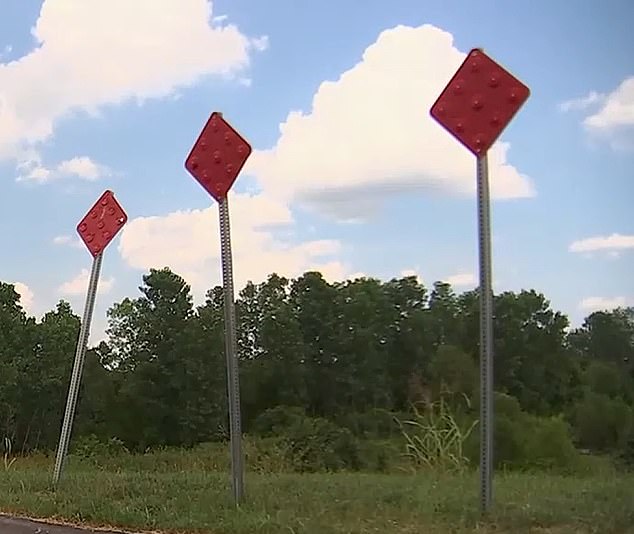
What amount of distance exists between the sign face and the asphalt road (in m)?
2.13

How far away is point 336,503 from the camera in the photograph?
460cm

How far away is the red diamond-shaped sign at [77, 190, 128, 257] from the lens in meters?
6.46

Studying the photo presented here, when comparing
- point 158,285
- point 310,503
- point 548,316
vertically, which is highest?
point 158,285

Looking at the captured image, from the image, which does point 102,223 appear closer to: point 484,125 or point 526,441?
point 484,125

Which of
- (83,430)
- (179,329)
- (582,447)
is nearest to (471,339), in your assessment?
(582,447)

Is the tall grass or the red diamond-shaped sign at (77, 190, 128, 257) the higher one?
the red diamond-shaped sign at (77, 190, 128, 257)

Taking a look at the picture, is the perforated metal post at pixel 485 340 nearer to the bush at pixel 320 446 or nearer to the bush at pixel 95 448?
the bush at pixel 320 446

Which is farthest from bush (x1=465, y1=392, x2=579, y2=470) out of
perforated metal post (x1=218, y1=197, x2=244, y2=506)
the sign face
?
the sign face

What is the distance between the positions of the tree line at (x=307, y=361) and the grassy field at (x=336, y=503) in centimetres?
87

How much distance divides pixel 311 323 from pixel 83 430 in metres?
3.87

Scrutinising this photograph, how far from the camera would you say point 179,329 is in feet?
36.4

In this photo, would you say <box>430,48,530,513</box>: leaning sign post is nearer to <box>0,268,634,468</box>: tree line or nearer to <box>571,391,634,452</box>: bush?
<box>0,268,634,468</box>: tree line

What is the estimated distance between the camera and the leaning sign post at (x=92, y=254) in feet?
20.8

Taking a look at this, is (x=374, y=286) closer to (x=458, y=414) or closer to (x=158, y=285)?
(x=458, y=414)
